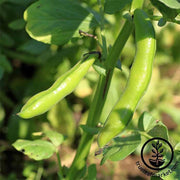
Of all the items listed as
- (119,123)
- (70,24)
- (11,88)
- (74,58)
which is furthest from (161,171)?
(11,88)

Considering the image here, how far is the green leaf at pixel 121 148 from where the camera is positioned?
1070 millimetres

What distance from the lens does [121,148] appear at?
1.12 m

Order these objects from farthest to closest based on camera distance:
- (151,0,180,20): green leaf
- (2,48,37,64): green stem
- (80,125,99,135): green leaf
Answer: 1. (2,48,37,64): green stem
2. (80,125,99,135): green leaf
3. (151,0,180,20): green leaf

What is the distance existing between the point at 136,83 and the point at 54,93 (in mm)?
291

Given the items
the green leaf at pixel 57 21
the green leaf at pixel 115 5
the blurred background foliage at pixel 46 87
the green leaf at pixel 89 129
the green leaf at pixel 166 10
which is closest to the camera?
the green leaf at pixel 166 10

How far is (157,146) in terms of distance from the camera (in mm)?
1168

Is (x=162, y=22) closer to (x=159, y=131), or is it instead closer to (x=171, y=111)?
(x=159, y=131)

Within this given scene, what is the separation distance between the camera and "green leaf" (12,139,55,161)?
135 cm

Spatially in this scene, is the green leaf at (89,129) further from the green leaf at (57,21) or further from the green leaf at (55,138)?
the green leaf at (57,21)

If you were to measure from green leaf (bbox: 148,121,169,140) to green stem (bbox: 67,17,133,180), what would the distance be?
0.71ft

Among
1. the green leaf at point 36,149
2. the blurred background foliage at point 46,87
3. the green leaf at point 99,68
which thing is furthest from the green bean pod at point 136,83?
the blurred background foliage at point 46,87

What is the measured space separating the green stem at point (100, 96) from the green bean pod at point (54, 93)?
67mm

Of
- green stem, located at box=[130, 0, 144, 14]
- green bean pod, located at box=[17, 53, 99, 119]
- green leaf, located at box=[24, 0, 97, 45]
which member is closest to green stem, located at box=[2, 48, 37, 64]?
green leaf, located at box=[24, 0, 97, 45]

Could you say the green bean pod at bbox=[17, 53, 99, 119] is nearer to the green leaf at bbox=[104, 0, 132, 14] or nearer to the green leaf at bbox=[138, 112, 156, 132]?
the green leaf at bbox=[104, 0, 132, 14]
